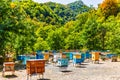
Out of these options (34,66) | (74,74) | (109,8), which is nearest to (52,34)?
(109,8)

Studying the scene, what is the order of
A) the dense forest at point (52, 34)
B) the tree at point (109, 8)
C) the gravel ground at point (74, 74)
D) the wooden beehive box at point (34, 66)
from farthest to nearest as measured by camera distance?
1. the tree at point (109, 8)
2. the dense forest at point (52, 34)
3. the gravel ground at point (74, 74)
4. the wooden beehive box at point (34, 66)

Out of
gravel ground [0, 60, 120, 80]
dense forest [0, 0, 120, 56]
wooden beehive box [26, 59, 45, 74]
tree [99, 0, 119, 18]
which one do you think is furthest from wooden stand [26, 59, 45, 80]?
tree [99, 0, 119, 18]

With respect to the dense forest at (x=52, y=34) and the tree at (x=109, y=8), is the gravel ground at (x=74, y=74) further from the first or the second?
the tree at (x=109, y=8)

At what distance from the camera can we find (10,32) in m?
29.1

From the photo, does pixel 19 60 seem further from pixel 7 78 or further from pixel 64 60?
pixel 7 78

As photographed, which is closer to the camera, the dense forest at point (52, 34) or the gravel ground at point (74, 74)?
the gravel ground at point (74, 74)

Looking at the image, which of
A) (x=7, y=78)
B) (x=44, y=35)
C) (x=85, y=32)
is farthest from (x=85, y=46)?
(x=7, y=78)

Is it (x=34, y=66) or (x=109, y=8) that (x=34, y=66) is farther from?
(x=109, y=8)

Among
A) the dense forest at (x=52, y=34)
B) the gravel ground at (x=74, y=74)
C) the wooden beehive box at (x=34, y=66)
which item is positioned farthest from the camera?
the dense forest at (x=52, y=34)

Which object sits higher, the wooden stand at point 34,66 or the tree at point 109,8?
the tree at point 109,8

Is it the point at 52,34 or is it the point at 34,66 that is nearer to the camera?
the point at 34,66

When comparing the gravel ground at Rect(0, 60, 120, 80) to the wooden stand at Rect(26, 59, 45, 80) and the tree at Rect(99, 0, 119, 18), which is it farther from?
the tree at Rect(99, 0, 119, 18)

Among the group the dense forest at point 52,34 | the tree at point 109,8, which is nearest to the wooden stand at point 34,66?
the dense forest at point 52,34

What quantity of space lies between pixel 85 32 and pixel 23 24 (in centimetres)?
2831
